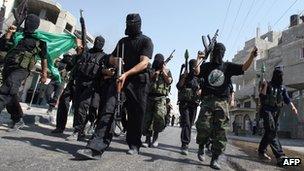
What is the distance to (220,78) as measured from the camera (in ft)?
17.8

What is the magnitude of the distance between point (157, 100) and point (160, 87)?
0.87 ft

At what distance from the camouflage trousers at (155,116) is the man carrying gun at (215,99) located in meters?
1.58

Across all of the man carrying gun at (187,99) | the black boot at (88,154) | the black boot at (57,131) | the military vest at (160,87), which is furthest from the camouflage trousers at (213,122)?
the black boot at (57,131)

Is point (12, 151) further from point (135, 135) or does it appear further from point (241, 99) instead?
point (241, 99)

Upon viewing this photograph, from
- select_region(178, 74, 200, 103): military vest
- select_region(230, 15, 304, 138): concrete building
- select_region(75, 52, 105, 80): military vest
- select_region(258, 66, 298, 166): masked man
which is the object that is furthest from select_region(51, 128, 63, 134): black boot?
select_region(230, 15, 304, 138): concrete building

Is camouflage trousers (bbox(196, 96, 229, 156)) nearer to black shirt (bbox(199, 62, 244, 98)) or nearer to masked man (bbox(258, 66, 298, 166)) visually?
black shirt (bbox(199, 62, 244, 98))

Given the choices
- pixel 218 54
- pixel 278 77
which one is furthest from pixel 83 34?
pixel 278 77

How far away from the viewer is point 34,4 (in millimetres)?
39094

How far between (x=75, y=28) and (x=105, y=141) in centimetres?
4109

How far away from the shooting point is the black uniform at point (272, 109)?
6.84m

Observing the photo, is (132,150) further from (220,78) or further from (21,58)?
(21,58)

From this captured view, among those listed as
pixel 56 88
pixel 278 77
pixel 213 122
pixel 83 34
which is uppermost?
pixel 83 34

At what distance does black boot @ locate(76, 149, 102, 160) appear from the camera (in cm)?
406

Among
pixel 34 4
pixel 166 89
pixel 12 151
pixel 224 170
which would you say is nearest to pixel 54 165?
pixel 12 151
